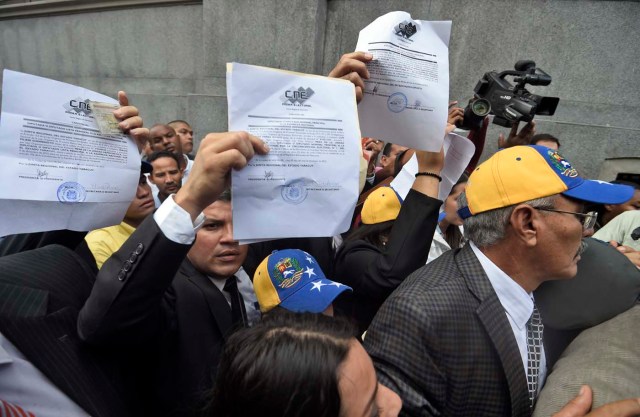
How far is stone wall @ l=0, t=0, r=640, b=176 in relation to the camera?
16.0 ft

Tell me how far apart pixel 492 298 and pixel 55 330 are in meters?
1.34

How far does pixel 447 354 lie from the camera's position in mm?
1311

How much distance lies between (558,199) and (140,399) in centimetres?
158

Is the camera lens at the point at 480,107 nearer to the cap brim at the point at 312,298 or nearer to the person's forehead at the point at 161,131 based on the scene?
the cap brim at the point at 312,298

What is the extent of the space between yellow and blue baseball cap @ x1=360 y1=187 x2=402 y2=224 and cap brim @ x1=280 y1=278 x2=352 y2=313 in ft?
2.10

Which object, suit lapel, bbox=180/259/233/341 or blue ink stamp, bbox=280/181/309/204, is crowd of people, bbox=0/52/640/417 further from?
blue ink stamp, bbox=280/181/309/204

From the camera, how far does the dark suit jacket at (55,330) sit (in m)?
1.02

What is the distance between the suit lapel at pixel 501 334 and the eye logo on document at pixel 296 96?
0.87 m

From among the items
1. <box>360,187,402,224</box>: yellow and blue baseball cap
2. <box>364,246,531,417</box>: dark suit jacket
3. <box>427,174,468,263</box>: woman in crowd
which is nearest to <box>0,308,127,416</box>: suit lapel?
<box>364,246,531,417</box>: dark suit jacket

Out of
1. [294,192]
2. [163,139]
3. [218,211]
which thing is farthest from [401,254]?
[163,139]

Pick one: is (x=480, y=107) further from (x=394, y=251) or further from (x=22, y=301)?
(x=22, y=301)

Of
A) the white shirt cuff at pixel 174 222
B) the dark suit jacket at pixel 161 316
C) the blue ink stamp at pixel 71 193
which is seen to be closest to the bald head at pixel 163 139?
the dark suit jacket at pixel 161 316

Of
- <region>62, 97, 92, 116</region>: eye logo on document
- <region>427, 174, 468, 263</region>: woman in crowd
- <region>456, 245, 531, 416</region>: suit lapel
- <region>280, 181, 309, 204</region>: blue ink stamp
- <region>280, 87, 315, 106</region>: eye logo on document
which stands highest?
<region>280, 87, 315, 106</region>: eye logo on document

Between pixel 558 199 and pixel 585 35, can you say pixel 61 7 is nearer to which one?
pixel 585 35
